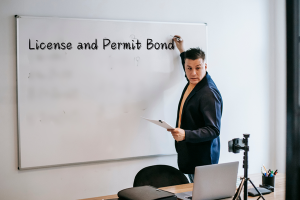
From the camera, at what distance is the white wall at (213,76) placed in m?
2.38

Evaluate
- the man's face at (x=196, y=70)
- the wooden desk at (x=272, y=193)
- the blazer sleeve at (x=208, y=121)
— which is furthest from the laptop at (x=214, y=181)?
the man's face at (x=196, y=70)

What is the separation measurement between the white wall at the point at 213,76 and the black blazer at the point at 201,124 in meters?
0.54

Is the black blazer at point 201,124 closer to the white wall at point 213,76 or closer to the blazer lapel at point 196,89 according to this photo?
the blazer lapel at point 196,89

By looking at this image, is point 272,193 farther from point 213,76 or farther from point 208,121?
point 213,76

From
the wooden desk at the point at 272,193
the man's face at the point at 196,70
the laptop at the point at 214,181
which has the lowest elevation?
the wooden desk at the point at 272,193

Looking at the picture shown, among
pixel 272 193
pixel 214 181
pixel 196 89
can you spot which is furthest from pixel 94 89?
pixel 272 193

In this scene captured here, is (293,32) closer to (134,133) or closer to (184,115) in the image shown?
(184,115)

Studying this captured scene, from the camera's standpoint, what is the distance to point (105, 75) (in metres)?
2.62

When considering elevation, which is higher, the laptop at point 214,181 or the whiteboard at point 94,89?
the whiteboard at point 94,89

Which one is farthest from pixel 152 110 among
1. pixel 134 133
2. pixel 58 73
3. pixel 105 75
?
pixel 58 73

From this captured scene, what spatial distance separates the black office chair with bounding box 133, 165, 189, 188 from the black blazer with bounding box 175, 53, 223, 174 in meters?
0.16

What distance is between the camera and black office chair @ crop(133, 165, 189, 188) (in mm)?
2195

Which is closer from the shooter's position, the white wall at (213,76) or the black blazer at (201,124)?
the black blazer at (201,124)

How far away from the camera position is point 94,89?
102 inches
